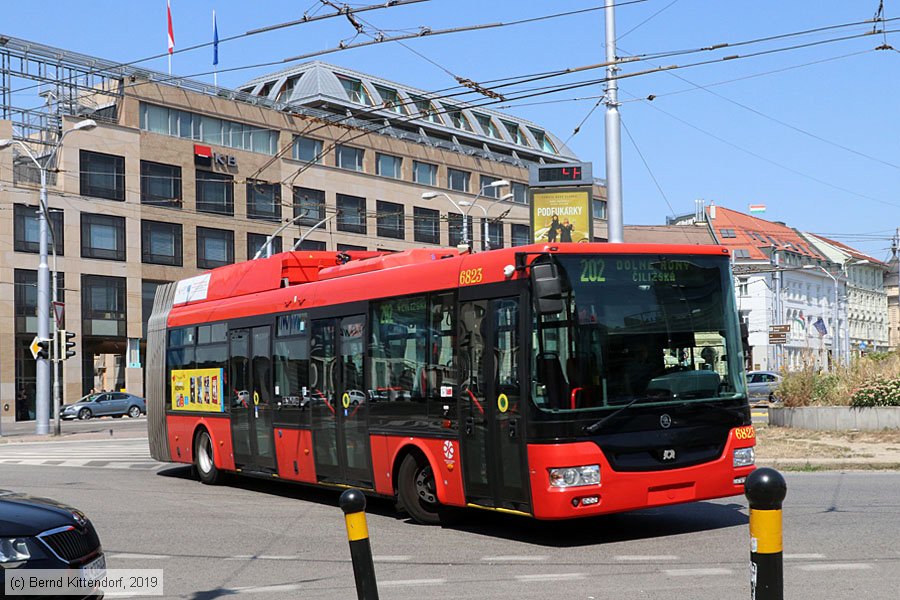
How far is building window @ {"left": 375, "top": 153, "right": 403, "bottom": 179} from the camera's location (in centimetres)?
7138

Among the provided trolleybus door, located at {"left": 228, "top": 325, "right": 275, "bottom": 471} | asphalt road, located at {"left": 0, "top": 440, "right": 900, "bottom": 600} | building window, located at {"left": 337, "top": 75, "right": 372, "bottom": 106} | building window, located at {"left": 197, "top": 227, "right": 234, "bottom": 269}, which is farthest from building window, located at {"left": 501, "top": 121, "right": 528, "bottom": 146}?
asphalt road, located at {"left": 0, "top": 440, "right": 900, "bottom": 600}

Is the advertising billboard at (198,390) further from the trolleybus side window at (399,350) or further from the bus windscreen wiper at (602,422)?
the bus windscreen wiper at (602,422)

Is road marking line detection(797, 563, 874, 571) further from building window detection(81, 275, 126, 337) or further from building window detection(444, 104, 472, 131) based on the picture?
building window detection(444, 104, 472, 131)

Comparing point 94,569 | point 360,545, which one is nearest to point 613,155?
point 94,569

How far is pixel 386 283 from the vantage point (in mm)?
12523

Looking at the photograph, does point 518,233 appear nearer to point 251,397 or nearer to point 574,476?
point 251,397

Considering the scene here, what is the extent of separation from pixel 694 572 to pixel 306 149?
61.4m

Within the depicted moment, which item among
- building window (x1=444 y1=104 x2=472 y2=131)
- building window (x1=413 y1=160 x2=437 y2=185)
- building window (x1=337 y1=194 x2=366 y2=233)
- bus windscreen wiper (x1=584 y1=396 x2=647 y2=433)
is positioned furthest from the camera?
building window (x1=444 y1=104 x2=472 y2=131)

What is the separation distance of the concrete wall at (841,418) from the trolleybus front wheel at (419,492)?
12681 mm

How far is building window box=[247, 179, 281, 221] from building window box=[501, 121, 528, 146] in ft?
88.6

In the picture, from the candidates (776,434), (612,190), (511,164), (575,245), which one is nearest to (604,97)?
(612,190)

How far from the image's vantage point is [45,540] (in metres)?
6.62

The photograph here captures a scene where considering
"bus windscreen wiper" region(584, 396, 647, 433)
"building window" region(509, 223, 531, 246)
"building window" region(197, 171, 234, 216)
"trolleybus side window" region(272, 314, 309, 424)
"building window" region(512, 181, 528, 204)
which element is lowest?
"bus windscreen wiper" region(584, 396, 647, 433)

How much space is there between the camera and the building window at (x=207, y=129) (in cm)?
5975
